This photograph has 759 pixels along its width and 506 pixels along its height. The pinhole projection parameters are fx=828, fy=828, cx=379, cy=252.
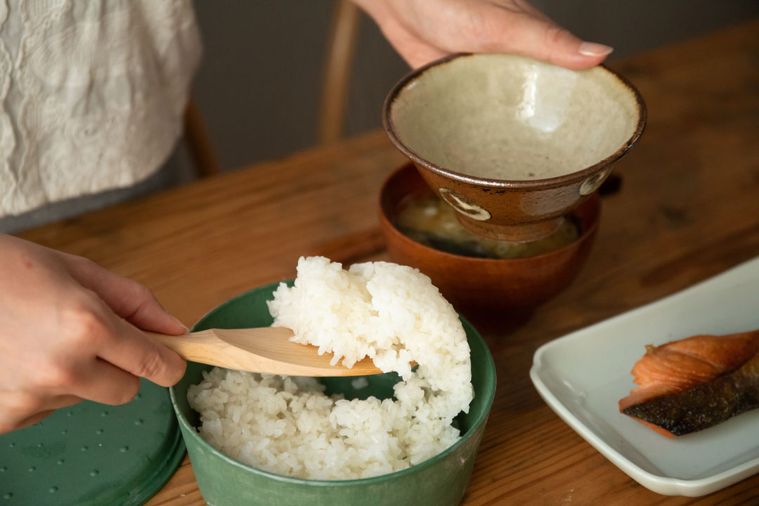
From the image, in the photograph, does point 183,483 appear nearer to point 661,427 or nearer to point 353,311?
point 353,311

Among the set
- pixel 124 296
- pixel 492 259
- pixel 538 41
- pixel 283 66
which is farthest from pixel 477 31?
pixel 283 66

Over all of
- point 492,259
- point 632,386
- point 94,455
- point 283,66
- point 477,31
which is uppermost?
point 477,31

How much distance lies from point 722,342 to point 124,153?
947 mm

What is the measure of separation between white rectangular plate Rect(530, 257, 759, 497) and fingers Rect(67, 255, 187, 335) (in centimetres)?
44

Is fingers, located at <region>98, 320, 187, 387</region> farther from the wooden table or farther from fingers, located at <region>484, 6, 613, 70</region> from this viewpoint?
fingers, located at <region>484, 6, 613, 70</region>

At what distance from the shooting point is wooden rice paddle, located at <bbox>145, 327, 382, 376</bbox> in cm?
87

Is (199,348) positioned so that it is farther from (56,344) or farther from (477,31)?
(477,31)

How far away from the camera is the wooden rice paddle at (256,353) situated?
0.87 metres

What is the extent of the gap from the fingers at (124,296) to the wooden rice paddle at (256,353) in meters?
0.01

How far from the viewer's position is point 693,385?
0.96 m

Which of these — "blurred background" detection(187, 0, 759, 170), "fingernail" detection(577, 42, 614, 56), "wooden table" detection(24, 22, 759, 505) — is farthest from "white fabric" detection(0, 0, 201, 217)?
"blurred background" detection(187, 0, 759, 170)

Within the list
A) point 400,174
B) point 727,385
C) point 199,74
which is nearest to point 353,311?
point 400,174

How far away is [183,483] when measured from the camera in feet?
3.12

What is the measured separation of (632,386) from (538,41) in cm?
47
